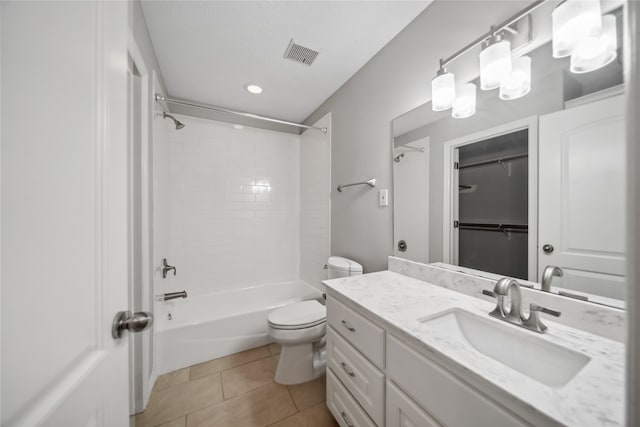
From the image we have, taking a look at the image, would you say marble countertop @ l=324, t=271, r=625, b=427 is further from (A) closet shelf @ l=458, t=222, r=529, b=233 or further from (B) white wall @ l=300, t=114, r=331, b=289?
(B) white wall @ l=300, t=114, r=331, b=289

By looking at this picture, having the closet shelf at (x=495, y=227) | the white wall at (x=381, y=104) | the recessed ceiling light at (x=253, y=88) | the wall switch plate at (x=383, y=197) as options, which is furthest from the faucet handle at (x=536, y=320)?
the recessed ceiling light at (x=253, y=88)

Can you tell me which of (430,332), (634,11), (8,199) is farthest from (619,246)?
(8,199)

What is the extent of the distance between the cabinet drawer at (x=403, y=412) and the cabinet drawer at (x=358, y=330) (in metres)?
0.09

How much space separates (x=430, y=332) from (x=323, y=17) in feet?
A: 5.65

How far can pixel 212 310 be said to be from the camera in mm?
2373

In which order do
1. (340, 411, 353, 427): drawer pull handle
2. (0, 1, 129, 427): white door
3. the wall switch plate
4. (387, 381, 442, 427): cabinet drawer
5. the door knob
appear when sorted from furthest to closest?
the wall switch plate < (340, 411, 353, 427): drawer pull handle < (387, 381, 442, 427): cabinet drawer < the door knob < (0, 1, 129, 427): white door

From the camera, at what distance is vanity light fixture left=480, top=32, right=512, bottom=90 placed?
0.93 meters

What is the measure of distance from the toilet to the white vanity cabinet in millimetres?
394

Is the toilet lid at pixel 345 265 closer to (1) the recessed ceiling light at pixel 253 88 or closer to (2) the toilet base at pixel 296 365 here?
(2) the toilet base at pixel 296 365

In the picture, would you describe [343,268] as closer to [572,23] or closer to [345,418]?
[345,418]

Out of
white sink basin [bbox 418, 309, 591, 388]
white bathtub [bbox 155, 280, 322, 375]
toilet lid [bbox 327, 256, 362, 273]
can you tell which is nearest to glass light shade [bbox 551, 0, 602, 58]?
white sink basin [bbox 418, 309, 591, 388]

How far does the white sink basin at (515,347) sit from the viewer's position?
65 cm

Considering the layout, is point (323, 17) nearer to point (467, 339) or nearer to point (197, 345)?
point (467, 339)

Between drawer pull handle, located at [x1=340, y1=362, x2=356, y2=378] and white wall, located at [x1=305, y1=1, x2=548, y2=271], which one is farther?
white wall, located at [x1=305, y1=1, x2=548, y2=271]
